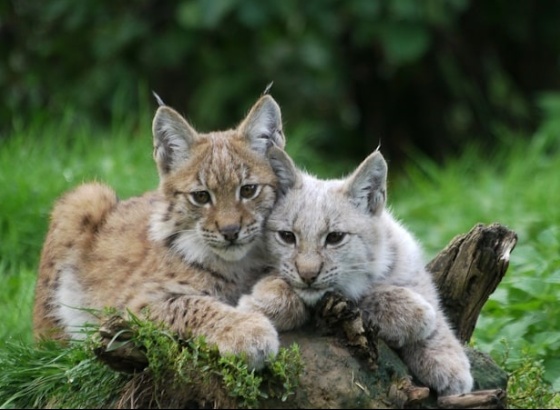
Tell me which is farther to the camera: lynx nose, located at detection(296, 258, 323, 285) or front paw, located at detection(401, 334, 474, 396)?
lynx nose, located at detection(296, 258, 323, 285)

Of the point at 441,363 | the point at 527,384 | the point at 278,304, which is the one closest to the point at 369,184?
the point at 278,304

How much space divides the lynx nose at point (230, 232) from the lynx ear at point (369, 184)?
2.09ft

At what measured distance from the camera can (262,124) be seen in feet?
18.6

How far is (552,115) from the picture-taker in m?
10.8

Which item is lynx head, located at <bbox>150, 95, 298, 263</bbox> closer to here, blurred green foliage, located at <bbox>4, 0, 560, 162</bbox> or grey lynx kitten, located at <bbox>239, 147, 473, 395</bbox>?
grey lynx kitten, located at <bbox>239, 147, 473, 395</bbox>

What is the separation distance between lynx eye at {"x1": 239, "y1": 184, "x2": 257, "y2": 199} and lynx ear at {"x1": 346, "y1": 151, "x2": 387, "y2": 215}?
0.48 m

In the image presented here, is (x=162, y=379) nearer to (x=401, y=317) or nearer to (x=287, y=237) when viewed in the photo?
(x=287, y=237)

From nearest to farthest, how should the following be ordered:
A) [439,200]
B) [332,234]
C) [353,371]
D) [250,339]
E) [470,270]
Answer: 1. [250,339]
2. [353,371]
3. [332,234]
4. [470,270]
5. [439,200]

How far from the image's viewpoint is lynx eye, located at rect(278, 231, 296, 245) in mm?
5297

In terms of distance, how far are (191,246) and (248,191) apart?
404 millimetres

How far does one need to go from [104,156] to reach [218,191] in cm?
419

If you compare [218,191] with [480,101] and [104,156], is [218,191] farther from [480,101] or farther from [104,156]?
[480,101]

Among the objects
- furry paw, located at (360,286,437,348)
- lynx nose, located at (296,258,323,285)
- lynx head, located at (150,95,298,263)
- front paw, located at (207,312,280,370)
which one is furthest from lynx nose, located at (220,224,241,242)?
furry paw, located at (360,286,437,348)

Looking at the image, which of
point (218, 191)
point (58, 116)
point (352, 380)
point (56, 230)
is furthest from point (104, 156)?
point (352, 380)
